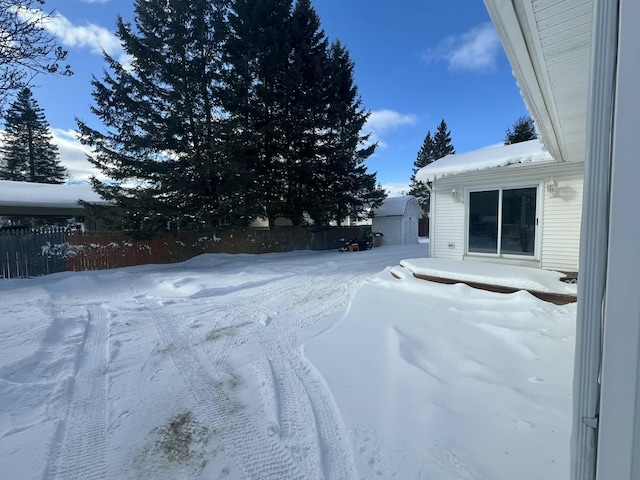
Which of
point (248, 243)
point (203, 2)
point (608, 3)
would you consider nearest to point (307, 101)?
point (203, 2)

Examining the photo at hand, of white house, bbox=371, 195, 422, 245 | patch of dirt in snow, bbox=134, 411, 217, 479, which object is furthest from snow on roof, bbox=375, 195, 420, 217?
patch of dirt in snow, bbox=134, 411, 217, 479

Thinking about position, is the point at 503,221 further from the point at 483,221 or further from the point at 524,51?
the point at 524,51

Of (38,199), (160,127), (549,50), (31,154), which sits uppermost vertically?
(31,154)

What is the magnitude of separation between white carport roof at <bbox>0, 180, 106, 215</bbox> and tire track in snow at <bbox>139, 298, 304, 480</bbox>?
483 inches

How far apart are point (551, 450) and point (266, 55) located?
15.2 metres

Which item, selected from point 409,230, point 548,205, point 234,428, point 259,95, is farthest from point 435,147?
point 234,428

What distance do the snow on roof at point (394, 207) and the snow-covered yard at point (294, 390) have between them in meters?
13.0

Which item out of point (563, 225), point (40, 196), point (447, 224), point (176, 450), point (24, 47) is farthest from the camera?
point (40, 196)

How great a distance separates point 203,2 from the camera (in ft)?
35.7

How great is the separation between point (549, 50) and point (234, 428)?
3.89 metres

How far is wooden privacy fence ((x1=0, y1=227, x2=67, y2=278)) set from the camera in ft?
26.9

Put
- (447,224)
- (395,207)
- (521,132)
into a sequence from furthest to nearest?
(521,132) → (395,207) → (447,224)

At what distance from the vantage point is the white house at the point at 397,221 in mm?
17766

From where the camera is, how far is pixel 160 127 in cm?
1081
